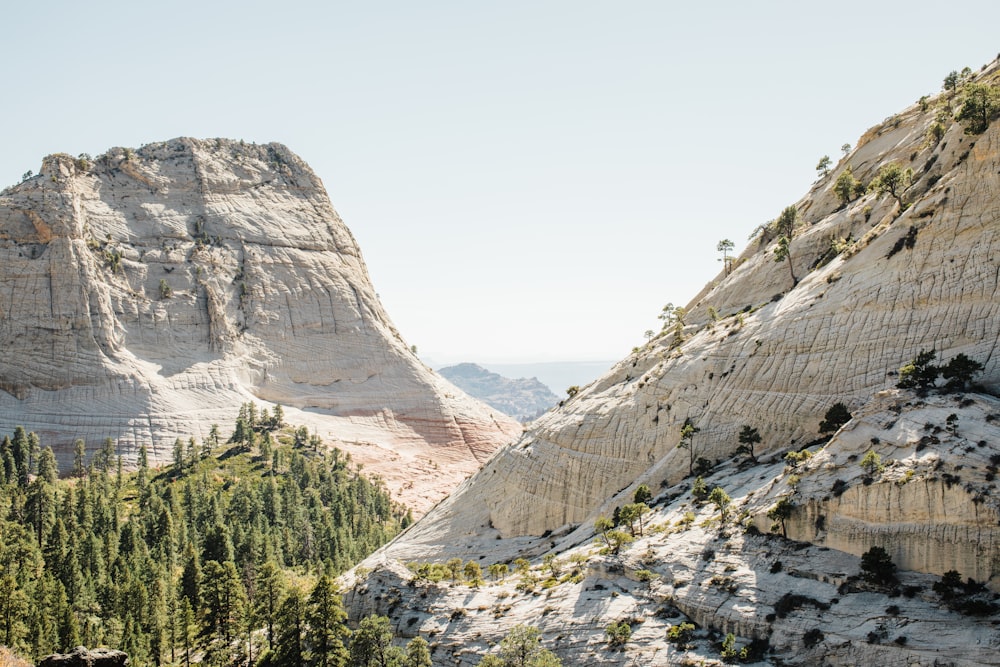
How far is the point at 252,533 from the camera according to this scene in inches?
3750

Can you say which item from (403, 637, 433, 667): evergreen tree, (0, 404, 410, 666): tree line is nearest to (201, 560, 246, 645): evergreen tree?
(0, 404, 410, 666): tree line

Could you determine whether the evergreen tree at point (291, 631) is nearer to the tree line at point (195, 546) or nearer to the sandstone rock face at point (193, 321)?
the tree line at point (195, 546)

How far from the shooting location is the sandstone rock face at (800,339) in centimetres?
5341

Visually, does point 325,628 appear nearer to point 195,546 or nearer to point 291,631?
point 291,631

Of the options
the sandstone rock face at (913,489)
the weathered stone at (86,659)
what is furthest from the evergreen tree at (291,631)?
the sandstone rock face at (913,489)

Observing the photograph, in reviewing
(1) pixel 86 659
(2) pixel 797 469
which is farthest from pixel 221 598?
(2) pixel 797 469

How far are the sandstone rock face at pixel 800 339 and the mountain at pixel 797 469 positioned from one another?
0.17 metres

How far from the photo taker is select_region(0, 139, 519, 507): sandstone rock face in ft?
467

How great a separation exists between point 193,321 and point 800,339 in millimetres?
135266

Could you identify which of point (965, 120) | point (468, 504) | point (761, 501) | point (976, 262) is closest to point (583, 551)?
point (761, 501)

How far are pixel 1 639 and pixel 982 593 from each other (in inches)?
2579

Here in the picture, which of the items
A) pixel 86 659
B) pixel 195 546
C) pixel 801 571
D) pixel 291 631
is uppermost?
pixel 801 571

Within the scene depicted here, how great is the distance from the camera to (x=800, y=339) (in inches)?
2356

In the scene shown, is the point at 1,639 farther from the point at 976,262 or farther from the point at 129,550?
the point at 976,262
